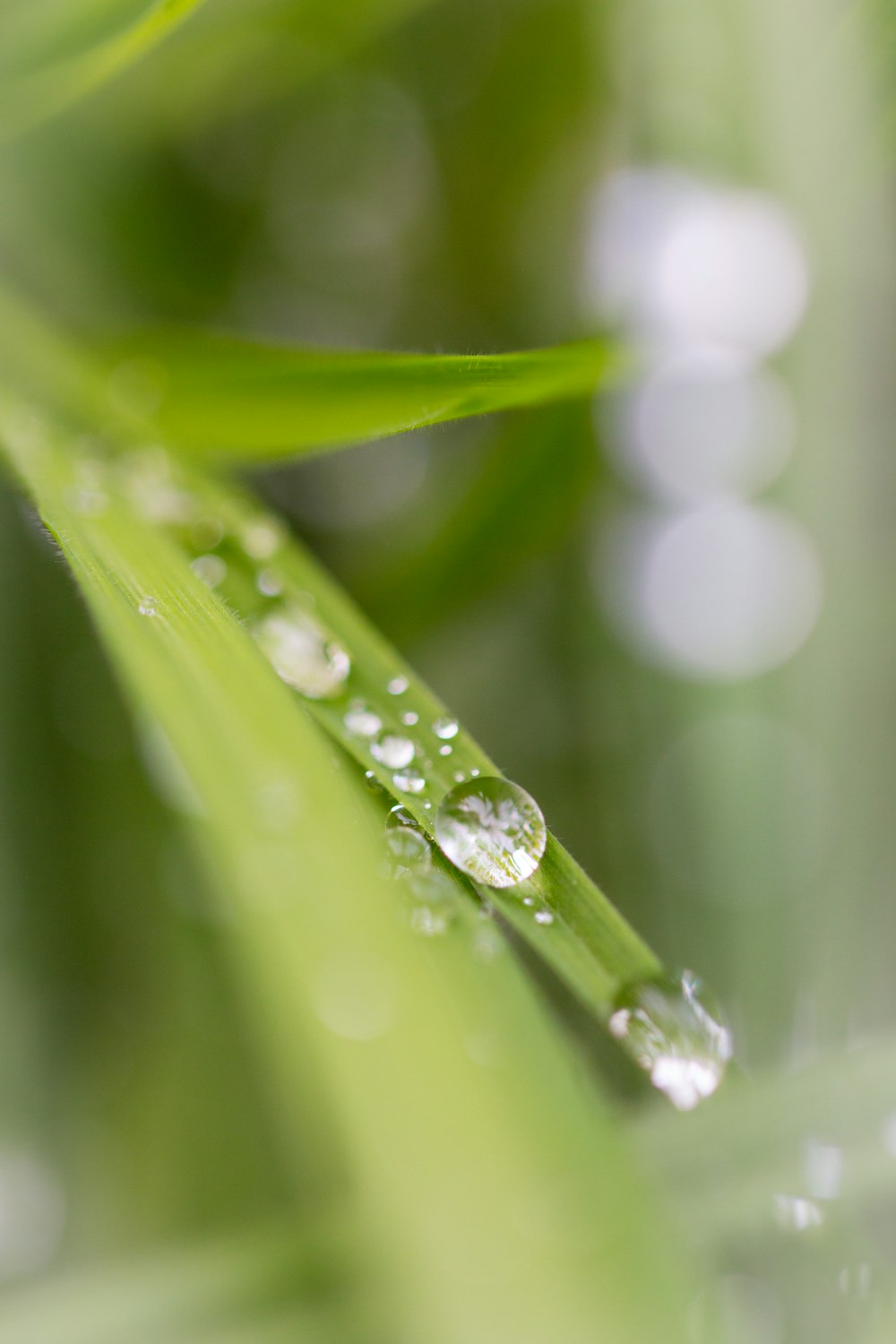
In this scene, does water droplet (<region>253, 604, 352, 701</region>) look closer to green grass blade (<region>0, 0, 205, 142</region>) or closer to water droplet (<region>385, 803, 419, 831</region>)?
water droplet (<region>385, 803, 419, 831</region>)

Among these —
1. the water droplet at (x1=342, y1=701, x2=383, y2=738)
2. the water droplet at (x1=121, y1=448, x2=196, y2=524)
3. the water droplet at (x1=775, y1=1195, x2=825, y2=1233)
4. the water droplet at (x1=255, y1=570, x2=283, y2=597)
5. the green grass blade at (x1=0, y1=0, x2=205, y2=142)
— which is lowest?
the water droplet at (x1=775, y1=1195, x2=825, y2=1233)

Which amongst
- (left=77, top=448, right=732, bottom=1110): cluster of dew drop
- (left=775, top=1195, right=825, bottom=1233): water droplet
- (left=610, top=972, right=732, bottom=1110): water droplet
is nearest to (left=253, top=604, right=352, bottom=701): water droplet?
(left=77, top=448, right=732, bottom=1110): cluster of dew drop

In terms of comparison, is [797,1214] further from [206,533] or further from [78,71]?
[78,71]

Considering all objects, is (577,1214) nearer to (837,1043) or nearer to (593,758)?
(837,1043)

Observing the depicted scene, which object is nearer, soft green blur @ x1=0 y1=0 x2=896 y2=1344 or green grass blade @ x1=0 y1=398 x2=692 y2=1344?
green grass blade @ x1=0 y1=398 x2=692 y2=1344

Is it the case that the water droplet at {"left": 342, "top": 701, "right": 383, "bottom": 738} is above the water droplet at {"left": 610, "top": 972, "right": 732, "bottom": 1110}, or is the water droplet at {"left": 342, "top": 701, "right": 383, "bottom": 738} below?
above

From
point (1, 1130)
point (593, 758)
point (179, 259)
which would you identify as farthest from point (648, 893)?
point (179, 259)
